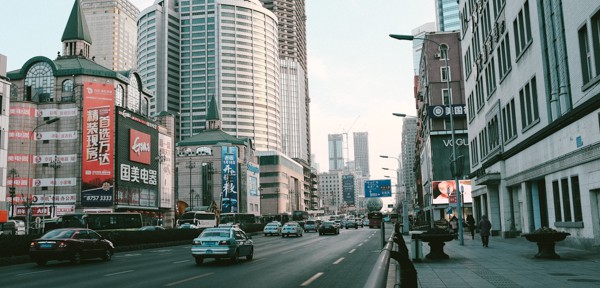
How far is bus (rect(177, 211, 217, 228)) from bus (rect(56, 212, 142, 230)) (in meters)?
6.40

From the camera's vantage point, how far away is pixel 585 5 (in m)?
21.1

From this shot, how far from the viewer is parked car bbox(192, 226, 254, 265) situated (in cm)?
2069

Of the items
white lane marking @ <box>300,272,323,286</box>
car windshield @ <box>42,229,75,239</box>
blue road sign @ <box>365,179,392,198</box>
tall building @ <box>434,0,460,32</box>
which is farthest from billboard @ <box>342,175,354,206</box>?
white lane marking @ <box>300,272,323,286</box>

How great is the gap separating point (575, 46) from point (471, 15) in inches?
981

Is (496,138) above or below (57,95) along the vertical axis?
below

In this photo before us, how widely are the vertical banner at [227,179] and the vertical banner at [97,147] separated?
154ft

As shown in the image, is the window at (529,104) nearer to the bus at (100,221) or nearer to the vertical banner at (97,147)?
the bus at (100,221)

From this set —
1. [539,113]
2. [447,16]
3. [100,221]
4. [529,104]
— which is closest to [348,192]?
[447,16]

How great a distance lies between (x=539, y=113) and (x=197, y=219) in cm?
4618

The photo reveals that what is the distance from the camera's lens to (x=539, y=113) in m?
28.0

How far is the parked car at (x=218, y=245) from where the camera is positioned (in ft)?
67.9

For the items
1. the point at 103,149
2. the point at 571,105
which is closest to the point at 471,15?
the point at 571,105

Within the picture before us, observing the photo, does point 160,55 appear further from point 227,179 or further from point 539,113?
point 539,113

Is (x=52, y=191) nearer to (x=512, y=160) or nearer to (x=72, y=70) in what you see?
(x=72, y=70)
